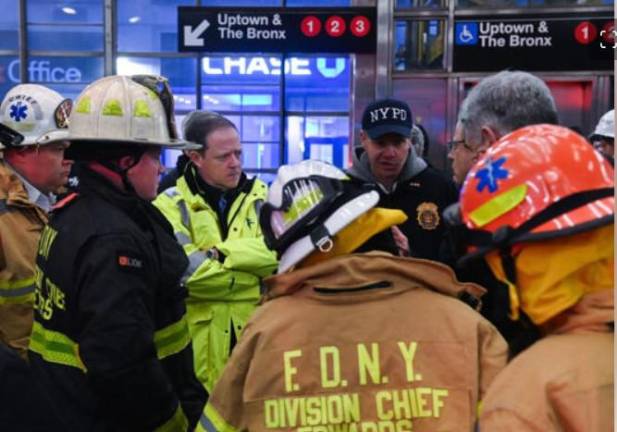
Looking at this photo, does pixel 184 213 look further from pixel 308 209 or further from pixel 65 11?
pixel 65 11

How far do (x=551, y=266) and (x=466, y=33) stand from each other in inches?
261

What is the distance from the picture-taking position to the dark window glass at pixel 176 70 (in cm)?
1080

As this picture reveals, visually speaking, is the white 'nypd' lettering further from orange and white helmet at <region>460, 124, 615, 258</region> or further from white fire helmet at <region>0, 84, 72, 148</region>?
orange and white helmet at <region>460, 124, 615, 258</region>

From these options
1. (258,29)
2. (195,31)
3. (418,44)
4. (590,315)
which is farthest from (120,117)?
(418,44)

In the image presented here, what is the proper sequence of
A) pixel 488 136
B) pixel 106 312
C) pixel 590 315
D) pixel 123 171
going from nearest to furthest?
pixel 590 315 < pixel 106 312 < pixel 123 171 < pixel 488 136

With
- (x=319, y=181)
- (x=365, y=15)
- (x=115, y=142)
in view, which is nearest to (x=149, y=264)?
(x=115, y=142)

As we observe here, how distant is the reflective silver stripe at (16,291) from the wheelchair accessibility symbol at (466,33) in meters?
5.76

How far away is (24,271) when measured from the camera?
3.12 m

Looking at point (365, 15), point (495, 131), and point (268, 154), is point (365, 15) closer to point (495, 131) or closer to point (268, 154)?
point (268, 154)

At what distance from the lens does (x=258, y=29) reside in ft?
24.8

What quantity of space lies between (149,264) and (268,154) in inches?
341

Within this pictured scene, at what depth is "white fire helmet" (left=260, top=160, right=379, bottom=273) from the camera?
1803mm

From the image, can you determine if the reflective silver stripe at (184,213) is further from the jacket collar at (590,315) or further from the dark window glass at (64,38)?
the dark window glass at (64,38)

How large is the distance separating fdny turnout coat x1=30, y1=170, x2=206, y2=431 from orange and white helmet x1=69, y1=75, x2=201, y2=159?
15cm
